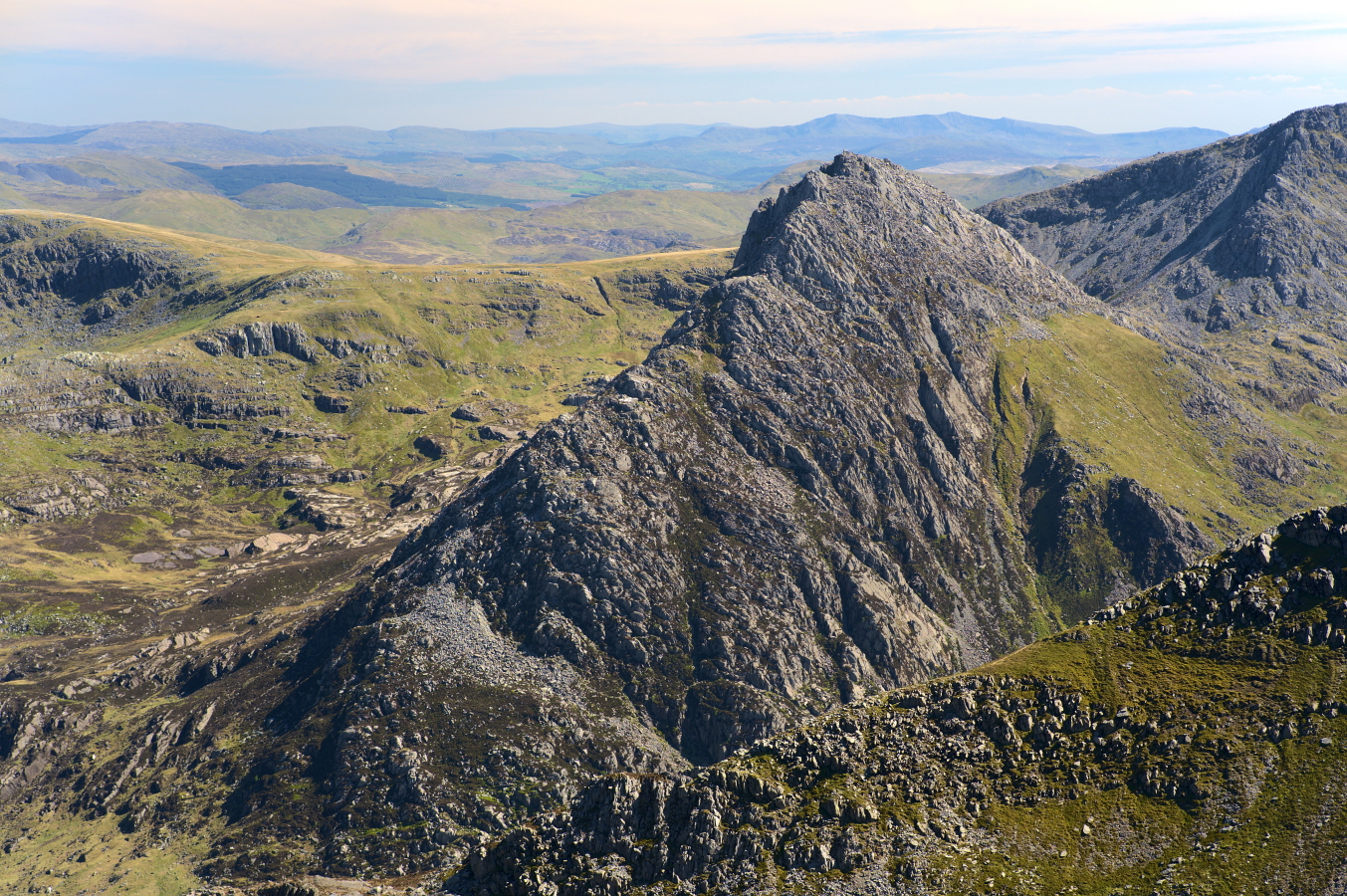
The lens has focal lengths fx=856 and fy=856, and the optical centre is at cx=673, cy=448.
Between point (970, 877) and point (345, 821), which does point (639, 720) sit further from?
point (970, 877)

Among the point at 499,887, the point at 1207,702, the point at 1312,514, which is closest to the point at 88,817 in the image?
the point at 499,887

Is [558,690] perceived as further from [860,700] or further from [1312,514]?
[1312,514]

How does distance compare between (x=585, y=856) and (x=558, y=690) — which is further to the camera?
(x=558, y=690)

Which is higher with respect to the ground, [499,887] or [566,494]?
[566,494]

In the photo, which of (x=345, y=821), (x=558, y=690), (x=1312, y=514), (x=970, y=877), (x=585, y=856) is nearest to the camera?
(x=970, y=877)

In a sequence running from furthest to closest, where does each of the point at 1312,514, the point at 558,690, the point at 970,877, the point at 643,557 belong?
the point at 643,557 < the point at 558,690 < the point at 1312,514 < the point at 970,877

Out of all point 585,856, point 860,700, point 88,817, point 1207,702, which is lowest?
point 88,817
